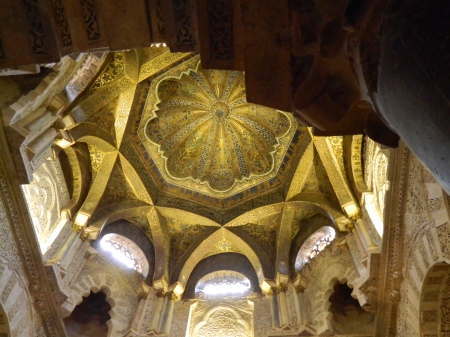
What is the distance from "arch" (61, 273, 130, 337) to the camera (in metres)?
7.47

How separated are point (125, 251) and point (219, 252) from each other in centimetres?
215

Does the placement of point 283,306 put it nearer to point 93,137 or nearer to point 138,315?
point 138,315

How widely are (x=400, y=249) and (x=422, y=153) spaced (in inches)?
169

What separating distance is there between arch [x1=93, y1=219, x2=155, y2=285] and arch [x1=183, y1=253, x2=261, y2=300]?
88 cm

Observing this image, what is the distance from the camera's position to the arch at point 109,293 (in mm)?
7475

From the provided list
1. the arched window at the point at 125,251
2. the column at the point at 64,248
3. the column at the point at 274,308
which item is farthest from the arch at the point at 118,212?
the column at the point at 274,308

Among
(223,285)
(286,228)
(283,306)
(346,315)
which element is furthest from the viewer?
(286,228)

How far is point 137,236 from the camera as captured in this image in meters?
9.43

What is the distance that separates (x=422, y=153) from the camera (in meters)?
2.03

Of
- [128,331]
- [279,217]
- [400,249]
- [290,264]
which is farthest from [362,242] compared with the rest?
[128,331]

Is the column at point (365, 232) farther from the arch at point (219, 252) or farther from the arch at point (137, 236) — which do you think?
the arch at point (137, 236)

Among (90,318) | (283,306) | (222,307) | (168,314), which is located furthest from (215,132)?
(90,318)

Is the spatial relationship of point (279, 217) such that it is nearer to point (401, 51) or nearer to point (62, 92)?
point (62, 92)

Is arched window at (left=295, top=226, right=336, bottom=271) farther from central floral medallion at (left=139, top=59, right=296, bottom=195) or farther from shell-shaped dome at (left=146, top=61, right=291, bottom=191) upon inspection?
shell-shaped dome at (left=146, top=61, right=291, bottom=191)
